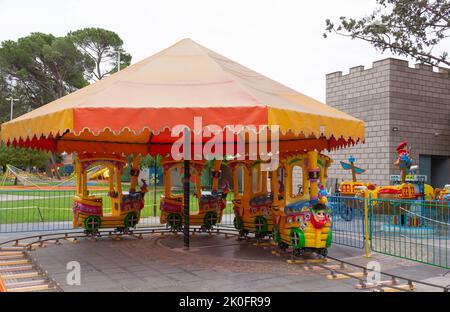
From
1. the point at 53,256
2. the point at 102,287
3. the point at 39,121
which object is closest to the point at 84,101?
the point at 39,121

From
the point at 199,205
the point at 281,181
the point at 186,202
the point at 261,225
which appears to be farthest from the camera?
the point at 199,205

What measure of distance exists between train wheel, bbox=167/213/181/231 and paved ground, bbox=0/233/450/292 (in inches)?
41.2

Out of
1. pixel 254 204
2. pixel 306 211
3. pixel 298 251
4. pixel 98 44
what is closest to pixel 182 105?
pixel 306 211

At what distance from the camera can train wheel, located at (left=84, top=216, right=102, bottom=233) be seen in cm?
1076

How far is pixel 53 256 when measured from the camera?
876 centimetres

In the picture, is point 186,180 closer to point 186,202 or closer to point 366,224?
point 186,202

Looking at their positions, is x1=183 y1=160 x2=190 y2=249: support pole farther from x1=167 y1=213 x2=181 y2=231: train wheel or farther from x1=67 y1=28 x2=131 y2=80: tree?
x1=67 y1=28 x2=131 y2=80: tree

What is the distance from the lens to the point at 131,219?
37.5ft

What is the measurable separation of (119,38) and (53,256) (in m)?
45.3

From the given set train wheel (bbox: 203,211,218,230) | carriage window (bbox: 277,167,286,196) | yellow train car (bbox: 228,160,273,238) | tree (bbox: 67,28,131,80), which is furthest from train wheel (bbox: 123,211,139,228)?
tree (bbox: 67,28,131,80)

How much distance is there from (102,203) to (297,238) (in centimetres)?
530

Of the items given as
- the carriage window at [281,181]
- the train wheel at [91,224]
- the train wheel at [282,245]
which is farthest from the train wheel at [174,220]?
the train wheel at [282,245]

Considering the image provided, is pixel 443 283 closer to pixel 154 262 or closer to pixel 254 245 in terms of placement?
pixel 254 245

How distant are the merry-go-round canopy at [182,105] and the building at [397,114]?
38.1ft
